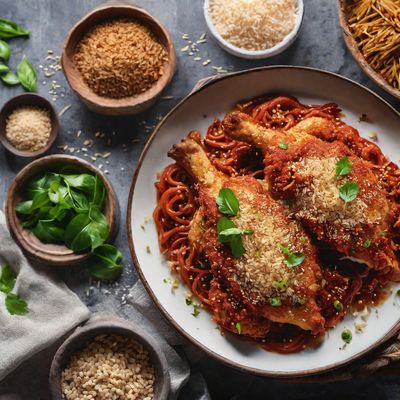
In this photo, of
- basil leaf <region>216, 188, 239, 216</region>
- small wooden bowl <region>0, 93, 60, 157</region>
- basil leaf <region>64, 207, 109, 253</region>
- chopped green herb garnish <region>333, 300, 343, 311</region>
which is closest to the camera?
basil leaf <region>216, 188, 239, 216</region>

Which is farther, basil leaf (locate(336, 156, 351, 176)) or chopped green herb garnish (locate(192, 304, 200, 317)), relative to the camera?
chopped green herb garnish (locate(192, 304, 200, 317))

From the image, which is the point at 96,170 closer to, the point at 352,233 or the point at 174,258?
the point at 174,258

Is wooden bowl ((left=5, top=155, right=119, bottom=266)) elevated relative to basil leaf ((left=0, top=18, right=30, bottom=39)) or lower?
lower

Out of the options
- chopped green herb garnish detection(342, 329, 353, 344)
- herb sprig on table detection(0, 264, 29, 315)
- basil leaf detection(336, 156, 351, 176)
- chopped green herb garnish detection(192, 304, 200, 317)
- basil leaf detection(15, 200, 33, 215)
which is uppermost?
basil leaf detection(336, 156, 351, 176)

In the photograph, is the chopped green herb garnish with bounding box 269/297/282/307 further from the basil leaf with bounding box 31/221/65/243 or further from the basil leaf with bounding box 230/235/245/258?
the basil leaf with bounding box 31/221/65/243

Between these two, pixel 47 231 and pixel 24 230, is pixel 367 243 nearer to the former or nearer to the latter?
pixel 47 231

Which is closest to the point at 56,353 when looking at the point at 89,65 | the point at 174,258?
the point at 174,258

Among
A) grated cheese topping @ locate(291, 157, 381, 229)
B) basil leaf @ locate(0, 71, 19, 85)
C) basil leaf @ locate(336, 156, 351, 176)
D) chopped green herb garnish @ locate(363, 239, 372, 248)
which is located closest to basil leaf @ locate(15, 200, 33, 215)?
basil leaf @ locate(0, 71, 19, 85)

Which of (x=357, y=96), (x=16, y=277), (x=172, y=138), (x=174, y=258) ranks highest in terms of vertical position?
(x=357, y=96)
